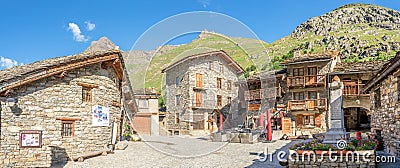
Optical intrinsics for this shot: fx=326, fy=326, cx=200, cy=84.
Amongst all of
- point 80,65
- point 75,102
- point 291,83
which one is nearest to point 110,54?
point 80,65

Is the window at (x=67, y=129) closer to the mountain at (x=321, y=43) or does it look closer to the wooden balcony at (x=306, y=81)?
the mountain at (x=321, y=43)

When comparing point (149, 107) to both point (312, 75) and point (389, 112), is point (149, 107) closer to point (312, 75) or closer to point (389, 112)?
point (389, 112)

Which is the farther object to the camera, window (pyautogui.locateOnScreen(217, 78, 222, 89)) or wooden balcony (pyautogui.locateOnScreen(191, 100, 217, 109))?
window (pyautogui.locateOnScreen(217, 78, 222, 89))

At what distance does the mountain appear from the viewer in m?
4.79

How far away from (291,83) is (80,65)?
26202mm

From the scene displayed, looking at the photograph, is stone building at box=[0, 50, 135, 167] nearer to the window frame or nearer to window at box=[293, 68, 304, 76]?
the window frame

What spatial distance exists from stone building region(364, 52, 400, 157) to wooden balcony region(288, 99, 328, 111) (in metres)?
17.9

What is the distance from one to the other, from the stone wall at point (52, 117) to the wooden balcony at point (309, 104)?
23.7m

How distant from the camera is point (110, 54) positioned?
1770cm

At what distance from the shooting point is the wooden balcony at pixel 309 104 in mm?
34969

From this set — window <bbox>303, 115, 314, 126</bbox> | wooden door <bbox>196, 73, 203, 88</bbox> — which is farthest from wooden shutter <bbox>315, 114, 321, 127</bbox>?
wooden door <bbox>196, 73, 203, 88</bbox>

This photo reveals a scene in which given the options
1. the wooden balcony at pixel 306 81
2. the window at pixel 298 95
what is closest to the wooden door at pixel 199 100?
the wooden balcony at pixel 306 81

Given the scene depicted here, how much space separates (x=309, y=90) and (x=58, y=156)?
2833 cm

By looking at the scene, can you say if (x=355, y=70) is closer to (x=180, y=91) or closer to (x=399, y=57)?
(x=399, y=57)
